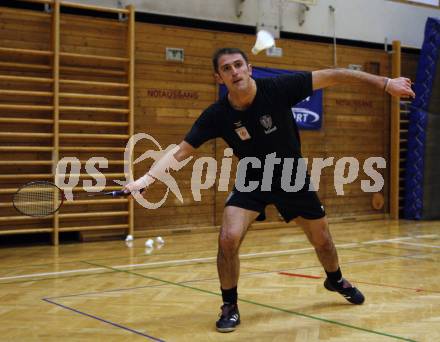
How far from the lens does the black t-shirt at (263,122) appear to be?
4285mm

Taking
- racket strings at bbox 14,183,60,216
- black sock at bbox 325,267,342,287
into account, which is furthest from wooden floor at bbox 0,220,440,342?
racket strings at bbox 14,183,60,216

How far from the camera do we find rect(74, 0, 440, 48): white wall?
1025 cm

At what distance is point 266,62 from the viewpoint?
1116cm

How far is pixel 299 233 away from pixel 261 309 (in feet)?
19.0

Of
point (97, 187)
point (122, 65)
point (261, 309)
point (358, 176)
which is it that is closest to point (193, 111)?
point (122, 65)

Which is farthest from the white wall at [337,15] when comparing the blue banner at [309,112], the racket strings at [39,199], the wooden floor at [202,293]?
the racket strings at [39,199]

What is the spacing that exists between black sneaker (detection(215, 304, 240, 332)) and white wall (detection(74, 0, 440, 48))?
21.5ft

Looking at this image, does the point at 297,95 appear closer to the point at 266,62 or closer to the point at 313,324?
the point at 313,324

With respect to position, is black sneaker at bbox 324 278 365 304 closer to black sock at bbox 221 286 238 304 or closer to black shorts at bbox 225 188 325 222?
black shorts at bbox 225 188 325 222

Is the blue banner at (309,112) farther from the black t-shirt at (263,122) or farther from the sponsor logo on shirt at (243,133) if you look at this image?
the sponsor logo on shirt at (243,133)

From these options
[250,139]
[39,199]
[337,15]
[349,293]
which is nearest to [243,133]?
[250,139]

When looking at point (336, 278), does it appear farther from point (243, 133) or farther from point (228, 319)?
point (243, 133)

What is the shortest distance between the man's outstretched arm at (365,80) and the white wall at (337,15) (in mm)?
6056

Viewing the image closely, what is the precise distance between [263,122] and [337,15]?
837 cm
